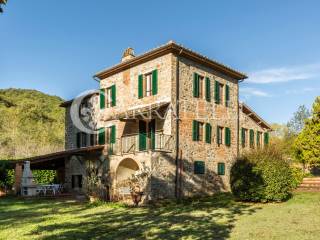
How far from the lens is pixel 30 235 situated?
9.60 meters

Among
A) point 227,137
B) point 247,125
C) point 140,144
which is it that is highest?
point 247,125

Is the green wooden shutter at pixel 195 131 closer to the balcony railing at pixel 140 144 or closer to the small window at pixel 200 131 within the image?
the small window at pixel 200 131

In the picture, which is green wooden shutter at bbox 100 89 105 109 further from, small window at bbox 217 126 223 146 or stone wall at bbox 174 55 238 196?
small window at bbox 217 126 223 146

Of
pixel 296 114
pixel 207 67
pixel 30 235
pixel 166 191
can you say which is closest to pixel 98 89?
pixel 207 67

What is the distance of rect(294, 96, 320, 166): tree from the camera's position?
2598cm

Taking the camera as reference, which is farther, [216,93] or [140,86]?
[216,93]

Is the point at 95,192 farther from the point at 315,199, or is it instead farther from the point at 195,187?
the point at 315,199

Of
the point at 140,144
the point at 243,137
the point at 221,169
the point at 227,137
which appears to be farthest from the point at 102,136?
the point at 243,137

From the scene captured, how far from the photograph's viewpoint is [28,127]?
53.1m

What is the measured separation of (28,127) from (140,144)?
3873cm

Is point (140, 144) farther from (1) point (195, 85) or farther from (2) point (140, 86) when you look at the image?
(1) point (195, 85)

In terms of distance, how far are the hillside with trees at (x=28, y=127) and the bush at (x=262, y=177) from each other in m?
37.0

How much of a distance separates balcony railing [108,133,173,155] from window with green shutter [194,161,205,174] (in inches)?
92.6

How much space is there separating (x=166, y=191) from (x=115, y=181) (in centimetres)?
380
